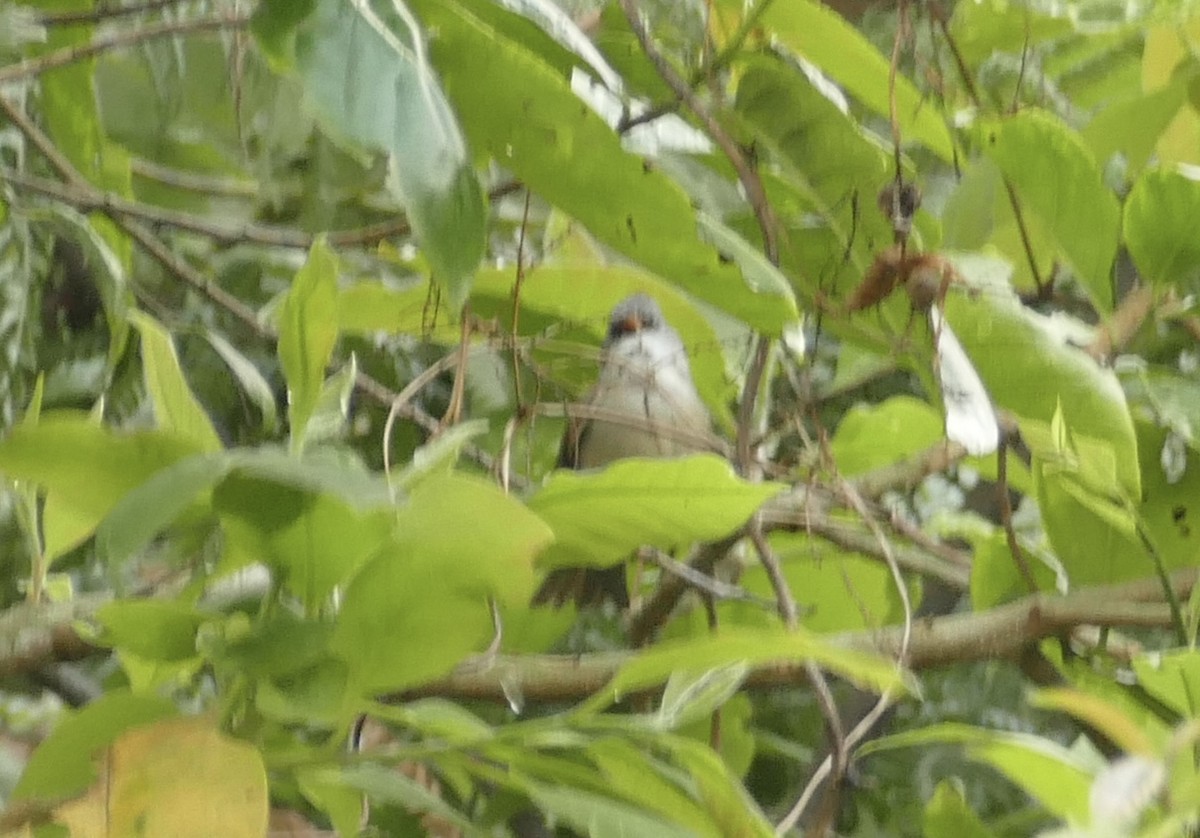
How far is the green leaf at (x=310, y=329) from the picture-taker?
31 cm

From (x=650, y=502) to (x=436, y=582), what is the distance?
65 mm

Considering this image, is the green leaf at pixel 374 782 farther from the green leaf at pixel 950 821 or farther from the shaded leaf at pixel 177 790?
the green leaf at pixel 950 821

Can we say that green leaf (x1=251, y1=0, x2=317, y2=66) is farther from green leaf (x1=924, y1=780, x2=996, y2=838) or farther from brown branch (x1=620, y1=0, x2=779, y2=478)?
green leaf (x1=924, y1=780, x2=996, y2=838)

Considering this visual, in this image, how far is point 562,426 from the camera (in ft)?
2.39

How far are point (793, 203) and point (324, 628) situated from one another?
336 mm

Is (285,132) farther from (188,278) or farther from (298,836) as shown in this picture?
(298,836)

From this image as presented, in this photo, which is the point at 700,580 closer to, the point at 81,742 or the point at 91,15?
the point at 81,742

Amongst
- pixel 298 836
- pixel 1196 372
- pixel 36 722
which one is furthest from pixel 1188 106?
pixel 36 722

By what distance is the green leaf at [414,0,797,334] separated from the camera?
37 cm

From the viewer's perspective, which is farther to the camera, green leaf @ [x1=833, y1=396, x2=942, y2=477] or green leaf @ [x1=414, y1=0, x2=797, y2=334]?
green leaf @ [x1=833, y1=396, x2=942, y2=477]

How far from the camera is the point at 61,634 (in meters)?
0.40

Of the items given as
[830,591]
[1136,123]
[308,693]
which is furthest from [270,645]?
[1136,123]

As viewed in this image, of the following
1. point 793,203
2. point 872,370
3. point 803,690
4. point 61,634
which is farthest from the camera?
point 803,690

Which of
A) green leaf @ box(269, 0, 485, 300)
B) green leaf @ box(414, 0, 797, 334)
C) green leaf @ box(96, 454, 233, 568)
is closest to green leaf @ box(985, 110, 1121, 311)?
green leaf @ box(414, 0, 797, 334)
